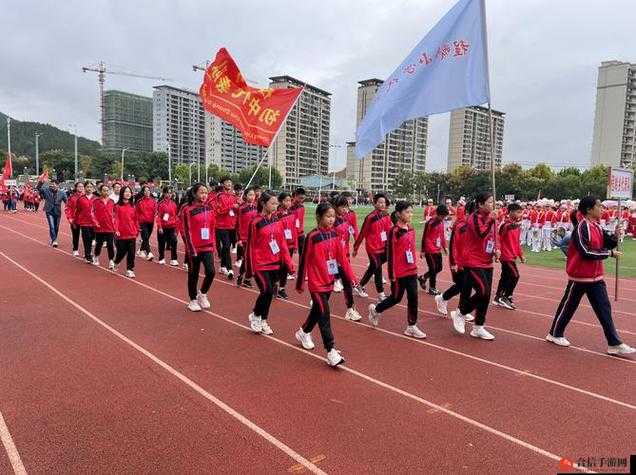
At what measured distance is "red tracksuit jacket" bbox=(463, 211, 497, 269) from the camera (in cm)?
599

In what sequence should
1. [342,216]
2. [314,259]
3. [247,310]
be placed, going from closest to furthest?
[314,259] < [247,310] < [342,216]

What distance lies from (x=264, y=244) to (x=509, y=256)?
4.20 meters

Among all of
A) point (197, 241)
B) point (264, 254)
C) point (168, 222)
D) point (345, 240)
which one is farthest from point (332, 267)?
point (168, 222)

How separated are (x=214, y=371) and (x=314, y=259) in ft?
4.84

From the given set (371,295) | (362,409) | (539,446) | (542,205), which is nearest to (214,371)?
(362,409)

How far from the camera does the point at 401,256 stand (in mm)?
5977

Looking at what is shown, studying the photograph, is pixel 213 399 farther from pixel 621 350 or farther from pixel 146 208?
pixel 146 208

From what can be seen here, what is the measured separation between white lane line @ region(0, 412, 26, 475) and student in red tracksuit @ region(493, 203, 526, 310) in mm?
6760

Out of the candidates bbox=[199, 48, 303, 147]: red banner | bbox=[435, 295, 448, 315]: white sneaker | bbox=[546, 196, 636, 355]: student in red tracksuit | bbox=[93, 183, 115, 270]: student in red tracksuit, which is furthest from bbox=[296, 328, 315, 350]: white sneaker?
bbox=[93, 183, 115, 270]: student in red tracksuit

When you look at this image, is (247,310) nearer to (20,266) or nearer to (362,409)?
(362,409)

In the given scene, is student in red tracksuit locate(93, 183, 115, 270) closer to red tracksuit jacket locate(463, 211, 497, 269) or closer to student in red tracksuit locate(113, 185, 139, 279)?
student in red tracksuit locate(113, 185, 139, 279)

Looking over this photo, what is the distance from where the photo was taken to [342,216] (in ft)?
25.7

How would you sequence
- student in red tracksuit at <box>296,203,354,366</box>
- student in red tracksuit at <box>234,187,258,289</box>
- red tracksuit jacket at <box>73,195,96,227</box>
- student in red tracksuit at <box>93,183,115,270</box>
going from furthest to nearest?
red tracksuit jacket at <box>73,195,96,227</box> → student in red tracksuit at <box>93,183,115,270</box> → student in red tracksuit at <box>234,187,258,289</box> → student in red tracksuit at <box>296,203,354,366</box>

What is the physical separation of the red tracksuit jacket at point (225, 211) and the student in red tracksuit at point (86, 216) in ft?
9.87
